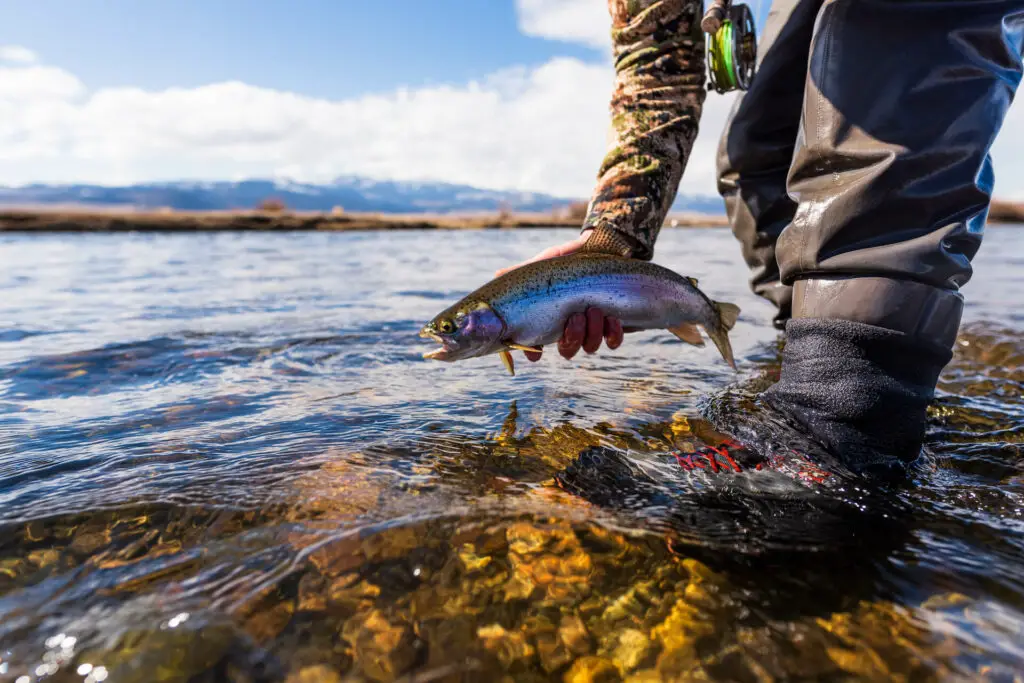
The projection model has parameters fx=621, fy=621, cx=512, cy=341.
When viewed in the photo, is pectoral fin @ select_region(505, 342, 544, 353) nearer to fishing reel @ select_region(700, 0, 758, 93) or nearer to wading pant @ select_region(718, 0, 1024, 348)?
wading pant @ select_region(718, 0, 1024, 348)

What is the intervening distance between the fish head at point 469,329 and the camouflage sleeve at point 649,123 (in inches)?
36.8

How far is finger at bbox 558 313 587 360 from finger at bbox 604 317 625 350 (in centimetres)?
13

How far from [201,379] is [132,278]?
10.0m

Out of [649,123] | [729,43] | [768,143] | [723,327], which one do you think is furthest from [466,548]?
[768,143]

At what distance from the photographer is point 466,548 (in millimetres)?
2109

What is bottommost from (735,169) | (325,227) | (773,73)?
(325,227)

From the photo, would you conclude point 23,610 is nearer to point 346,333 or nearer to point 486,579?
point 486,579

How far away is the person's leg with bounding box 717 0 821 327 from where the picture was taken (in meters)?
3.53

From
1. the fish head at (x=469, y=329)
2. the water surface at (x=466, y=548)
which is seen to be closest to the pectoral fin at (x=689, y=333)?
the water surface at (x=466, y=548)

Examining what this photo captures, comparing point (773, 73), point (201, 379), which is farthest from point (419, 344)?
point (773, 73)

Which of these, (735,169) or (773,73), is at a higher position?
(773,73)

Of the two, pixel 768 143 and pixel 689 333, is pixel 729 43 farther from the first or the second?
pixel 689 333

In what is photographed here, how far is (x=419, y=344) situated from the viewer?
585 centimetres

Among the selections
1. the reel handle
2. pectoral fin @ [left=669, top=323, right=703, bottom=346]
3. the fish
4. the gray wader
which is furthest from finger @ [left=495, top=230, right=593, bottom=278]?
the reel handle
